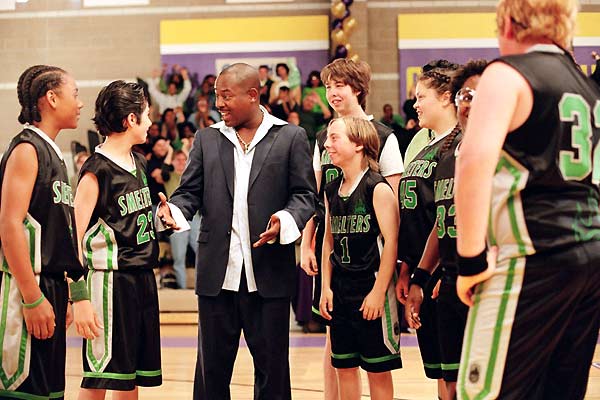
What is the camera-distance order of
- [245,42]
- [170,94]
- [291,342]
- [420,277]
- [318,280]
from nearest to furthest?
[420,277] < [318,280] < [291,342] < [170,94] < [245,42]

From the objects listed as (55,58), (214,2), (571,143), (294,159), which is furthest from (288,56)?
(571,143)

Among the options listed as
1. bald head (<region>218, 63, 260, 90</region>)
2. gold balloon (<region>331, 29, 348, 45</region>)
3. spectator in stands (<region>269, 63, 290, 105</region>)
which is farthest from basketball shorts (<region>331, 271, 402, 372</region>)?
gold balloon (<region>331, 29, 348, 45</region>)

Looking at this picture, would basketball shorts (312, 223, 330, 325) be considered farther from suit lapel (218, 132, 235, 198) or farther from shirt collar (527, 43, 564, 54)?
shirt collar (527, 43, 564, 54)

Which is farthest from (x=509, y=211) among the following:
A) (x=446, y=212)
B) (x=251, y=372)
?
(x=251, y=372)

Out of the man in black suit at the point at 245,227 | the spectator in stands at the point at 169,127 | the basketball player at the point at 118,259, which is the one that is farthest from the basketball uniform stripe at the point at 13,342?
the spectator in stands at the point at 169,127

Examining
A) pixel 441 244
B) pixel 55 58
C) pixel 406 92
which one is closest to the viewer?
pixel 441 244

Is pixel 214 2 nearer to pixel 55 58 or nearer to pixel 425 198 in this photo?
pixel 55 58

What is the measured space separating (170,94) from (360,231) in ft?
24.8

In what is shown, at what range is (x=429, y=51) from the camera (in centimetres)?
1068

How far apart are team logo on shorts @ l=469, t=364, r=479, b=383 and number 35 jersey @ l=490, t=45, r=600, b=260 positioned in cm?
30

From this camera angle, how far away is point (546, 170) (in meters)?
2.12

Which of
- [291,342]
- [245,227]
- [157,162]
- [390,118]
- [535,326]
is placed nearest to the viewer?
[535,326]

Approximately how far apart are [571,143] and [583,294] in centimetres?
40

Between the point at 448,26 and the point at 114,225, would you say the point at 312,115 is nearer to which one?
the point at 448,26
